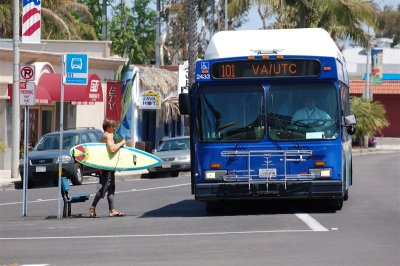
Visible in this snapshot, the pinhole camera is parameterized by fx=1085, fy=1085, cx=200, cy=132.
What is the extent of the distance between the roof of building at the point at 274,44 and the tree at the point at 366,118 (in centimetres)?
4856

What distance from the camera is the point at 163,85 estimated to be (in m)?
58.2

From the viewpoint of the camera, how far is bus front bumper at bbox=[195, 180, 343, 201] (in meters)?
19.2

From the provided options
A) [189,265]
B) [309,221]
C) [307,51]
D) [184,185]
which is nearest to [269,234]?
[309,221]

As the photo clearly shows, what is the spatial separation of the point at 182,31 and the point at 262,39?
69803 millimetres

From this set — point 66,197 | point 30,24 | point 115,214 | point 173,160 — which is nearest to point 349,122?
point 115,214

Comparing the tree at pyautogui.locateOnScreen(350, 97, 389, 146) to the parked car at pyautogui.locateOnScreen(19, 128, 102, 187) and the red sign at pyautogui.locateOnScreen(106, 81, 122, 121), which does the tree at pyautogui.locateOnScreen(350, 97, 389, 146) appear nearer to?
the red sign at pyautogui.locateOnScreen(106, 81, 122, 121)

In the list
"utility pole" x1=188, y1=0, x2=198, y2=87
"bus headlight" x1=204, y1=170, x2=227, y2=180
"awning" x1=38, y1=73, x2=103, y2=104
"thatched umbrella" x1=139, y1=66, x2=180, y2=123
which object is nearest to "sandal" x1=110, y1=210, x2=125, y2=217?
"bus headlight" x1=204, y1=170, x2=227, y2=180

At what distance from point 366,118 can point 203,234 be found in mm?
53987

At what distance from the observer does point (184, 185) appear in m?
31.6

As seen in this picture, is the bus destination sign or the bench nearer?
the bus destination sign

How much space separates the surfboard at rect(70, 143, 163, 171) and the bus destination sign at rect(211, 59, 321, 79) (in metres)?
2.43

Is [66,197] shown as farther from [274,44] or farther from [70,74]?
[274,44]

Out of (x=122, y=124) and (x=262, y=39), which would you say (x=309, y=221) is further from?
(x=122, y=124)

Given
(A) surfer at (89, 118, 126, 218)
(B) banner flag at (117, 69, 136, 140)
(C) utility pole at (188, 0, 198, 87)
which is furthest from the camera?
(B) banner flag at (117, 69, 136, 140)
